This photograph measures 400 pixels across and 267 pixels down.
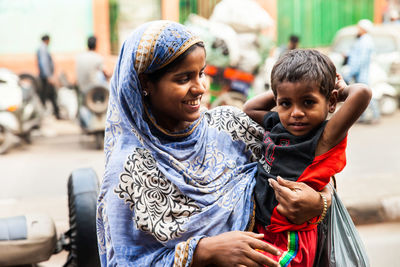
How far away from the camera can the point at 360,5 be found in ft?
53.3

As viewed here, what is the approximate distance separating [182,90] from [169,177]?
0.30 meters

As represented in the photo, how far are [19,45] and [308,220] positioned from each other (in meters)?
12.4

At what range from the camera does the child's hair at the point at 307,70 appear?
1815 millimetres

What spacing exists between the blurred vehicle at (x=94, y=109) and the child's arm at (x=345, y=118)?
6.73m

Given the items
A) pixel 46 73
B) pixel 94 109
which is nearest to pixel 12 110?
pixel 94 109

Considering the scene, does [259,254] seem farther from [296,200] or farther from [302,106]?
[302,106]

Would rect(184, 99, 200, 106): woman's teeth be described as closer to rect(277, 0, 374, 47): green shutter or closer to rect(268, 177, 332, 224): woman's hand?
rect(268, 177, 332, 224): woman's hand

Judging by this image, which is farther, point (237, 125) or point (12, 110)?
point (12, 110)

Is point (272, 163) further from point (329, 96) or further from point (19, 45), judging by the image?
point (19, 45)

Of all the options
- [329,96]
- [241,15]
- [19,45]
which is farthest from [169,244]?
[19,45]

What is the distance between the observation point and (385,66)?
442 inches

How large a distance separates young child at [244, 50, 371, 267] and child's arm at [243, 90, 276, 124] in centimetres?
21

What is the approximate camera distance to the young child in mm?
1813

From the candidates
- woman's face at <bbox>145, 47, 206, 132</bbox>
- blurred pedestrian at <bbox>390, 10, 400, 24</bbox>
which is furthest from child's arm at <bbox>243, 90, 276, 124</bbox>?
blurred pedestrian at <bbox>390, 10, 400, 24</bbox>
